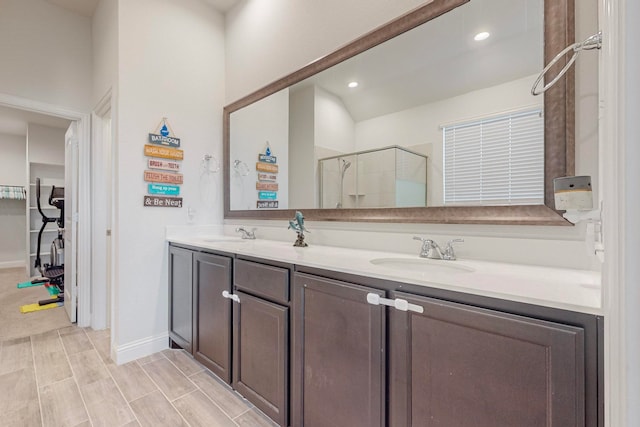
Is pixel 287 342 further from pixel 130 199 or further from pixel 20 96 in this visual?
pixel 20 96

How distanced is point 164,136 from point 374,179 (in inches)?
70.7

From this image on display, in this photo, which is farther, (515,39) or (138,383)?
(138,383)

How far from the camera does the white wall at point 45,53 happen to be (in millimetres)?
2455

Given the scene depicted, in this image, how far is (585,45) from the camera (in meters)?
0.88

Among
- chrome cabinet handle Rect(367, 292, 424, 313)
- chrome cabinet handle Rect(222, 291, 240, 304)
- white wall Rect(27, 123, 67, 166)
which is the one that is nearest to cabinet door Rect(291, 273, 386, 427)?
chrome cabinet handle Rect(367, 292, 424, 313)

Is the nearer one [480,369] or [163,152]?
[480,369]

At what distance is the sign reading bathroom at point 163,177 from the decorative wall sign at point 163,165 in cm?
4

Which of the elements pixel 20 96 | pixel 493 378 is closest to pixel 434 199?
pixel 493 378

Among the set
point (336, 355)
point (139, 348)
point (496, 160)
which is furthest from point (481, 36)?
point (139, 348)

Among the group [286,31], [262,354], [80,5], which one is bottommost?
[262,354]

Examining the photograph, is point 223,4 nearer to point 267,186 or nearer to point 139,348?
point 267,186

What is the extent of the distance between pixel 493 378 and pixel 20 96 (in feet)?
12.5

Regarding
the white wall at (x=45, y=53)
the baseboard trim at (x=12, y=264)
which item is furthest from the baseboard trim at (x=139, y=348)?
the baseboard trim at (x=12, y=264)

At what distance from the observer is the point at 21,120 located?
4.61m
